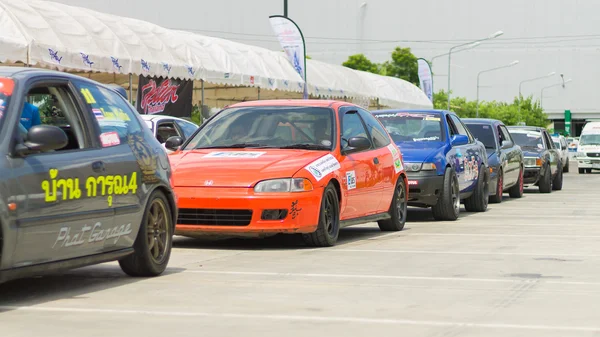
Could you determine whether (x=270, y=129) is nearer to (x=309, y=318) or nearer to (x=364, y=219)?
(x=364, y=219)

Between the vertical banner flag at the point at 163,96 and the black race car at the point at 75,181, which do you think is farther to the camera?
the vertical banner flag at the point at 163,96

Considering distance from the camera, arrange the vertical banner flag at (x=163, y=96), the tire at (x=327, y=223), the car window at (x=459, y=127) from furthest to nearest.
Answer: the vertical banner flag at (x=163, y=96), the car window at (x=459, y=127), the tire at (x=327, y=223)

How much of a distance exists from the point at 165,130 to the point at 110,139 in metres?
9.28

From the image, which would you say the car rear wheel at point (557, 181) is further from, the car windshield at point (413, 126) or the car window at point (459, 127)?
the car windshield at point (413, 126)

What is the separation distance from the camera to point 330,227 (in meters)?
11.4

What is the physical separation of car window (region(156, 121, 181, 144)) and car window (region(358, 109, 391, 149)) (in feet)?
14.7

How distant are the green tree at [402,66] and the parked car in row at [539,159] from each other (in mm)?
69133

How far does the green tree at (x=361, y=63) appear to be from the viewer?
9644 cm

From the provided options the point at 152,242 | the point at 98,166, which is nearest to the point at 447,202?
the point at 152,242

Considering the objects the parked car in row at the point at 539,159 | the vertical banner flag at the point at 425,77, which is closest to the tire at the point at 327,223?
the parked car in row at the point at 539,159

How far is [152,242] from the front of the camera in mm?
8609

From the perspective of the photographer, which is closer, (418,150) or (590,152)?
(418,150)

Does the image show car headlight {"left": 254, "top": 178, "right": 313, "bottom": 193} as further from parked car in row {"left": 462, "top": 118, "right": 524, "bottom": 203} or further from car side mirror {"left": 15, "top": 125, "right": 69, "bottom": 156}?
parked car in row {"left": 462, "top": 118, "right": 524, "bottom": 203}

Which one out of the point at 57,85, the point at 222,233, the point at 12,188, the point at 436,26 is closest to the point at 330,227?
the point at 222,233
